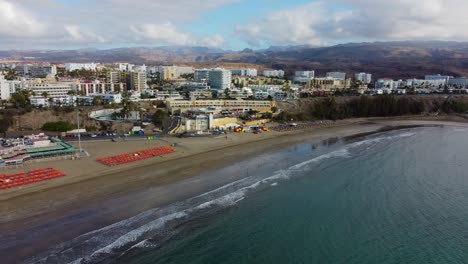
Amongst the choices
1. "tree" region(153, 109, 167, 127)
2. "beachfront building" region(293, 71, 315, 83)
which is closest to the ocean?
"tree" region(153, 109, 167, 127)

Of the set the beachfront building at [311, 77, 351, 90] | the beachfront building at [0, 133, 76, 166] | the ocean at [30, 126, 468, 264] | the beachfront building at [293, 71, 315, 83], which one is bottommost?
the ocean at [30, 126, 468, 264]

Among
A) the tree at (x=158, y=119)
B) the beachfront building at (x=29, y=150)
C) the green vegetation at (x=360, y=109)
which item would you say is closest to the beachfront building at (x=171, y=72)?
the green vegetation at (x=360, y=109)

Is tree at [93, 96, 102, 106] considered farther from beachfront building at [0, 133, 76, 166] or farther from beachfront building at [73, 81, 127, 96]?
beachfront building at [0, 133, 76, 166]

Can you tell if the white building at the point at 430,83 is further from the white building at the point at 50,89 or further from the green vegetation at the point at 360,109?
the white building at the point at 50,89

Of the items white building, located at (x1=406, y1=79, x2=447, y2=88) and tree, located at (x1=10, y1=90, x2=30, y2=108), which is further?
white building, located at (x1=406, y1=79, x2=447, y2=88)

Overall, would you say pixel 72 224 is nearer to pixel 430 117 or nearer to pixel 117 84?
pixel 117 84

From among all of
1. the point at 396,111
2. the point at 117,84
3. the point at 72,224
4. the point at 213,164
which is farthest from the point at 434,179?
the point at 117,84
